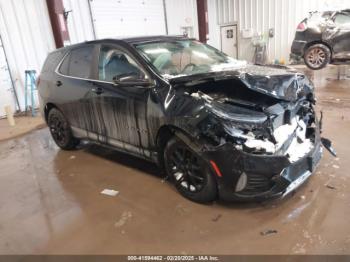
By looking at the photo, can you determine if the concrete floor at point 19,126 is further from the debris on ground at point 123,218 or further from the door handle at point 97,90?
the debris on ground at point 123,218

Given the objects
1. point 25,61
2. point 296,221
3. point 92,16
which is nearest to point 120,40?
point 296,221

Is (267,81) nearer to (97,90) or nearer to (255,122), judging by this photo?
(255,122)

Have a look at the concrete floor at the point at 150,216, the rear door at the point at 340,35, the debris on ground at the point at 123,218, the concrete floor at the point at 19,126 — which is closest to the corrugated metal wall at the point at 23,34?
the concrete floor at the point at 19,126

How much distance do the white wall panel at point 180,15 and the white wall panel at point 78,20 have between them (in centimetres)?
339

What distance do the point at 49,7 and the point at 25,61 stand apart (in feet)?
5.02

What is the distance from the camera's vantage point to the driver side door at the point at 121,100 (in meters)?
2.98

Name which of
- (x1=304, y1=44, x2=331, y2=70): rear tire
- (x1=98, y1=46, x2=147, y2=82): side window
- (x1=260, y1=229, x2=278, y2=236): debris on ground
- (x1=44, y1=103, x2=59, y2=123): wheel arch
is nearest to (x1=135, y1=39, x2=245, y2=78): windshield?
(x1=98, y1=46, x2=147, y2=82): side window

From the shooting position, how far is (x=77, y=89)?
3.80m

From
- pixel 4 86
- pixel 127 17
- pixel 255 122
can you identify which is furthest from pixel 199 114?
pixel 127 17

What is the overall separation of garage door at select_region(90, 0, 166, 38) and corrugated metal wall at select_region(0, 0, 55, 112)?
149 centimetres

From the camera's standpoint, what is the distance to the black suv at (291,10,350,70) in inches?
340

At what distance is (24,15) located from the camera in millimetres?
7574

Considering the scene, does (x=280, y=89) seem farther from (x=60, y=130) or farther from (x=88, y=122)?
(x=60, y=130)

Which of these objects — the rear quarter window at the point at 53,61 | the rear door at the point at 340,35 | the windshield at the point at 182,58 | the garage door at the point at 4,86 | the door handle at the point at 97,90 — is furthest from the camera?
the rear door at the point at 340,35
